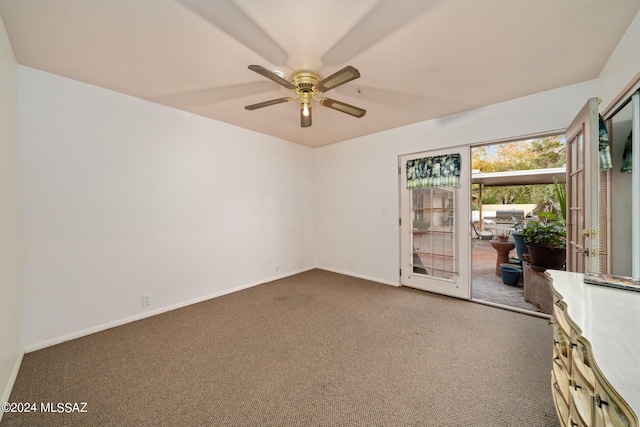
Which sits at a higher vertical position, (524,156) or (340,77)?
(524,156)

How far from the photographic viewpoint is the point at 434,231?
12.0ft

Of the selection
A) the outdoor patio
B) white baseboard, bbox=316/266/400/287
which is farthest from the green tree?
white baseboard, bbox=316/266/400/287

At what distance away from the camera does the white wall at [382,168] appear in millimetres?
2760

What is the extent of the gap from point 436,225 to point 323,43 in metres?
2.85

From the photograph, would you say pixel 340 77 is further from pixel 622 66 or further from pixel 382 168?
pixel 382 168

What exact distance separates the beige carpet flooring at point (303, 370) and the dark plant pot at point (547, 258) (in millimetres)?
855

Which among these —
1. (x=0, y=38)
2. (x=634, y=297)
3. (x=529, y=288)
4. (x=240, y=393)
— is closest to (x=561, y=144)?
(x=529, y=288)

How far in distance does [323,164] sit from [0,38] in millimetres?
4017

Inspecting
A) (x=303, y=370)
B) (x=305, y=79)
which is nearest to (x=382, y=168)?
(x=305, y=79)

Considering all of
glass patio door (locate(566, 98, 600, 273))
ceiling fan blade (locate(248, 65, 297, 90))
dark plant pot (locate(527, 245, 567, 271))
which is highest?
ceiling fan blade (locate(248, 65, 297, 90))

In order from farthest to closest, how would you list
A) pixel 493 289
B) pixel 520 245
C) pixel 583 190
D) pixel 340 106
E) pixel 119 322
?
pixel 520 245 < pixel 493 289 < pixel 119 322 < pixel 340 106 < pixel 583 190

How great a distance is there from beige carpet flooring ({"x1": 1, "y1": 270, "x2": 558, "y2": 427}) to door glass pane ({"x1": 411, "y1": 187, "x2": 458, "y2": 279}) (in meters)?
0.72

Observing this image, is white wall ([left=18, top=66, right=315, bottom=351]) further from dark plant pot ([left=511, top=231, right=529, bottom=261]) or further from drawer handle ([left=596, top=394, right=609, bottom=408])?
dark plant pot ([left=511, top=231, right=529, bottom=261])

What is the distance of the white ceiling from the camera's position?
157 cm
